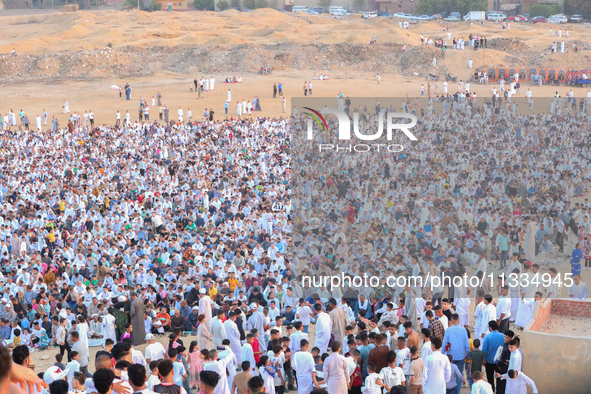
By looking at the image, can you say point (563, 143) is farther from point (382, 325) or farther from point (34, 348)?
point (34, 348)

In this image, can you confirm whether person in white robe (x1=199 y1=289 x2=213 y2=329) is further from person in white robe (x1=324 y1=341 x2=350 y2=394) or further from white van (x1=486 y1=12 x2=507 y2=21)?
white van (x1=486 y1=12 x2=507 y2=21)

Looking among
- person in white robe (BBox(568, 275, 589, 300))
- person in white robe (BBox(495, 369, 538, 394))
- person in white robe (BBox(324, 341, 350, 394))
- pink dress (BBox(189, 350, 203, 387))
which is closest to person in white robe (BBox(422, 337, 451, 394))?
person in white robe (BBox(495, 369, 538, 394))

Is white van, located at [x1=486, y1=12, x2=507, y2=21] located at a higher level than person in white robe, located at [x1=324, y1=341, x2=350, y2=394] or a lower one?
higher

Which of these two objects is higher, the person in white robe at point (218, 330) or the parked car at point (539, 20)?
the parked car at point (539, 20)

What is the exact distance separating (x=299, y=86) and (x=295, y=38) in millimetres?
15247

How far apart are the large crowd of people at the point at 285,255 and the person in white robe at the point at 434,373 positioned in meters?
0.02

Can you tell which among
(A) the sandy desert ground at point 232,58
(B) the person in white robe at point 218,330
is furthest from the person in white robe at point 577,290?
(A) the sandy desert ground at point 232,58

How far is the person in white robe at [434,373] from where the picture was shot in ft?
22.5

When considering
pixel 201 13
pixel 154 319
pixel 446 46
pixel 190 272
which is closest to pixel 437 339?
pixel 154 319

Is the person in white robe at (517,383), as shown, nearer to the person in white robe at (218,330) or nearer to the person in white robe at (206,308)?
the person in white robe at (218,330)

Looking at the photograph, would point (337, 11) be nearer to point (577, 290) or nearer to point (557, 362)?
point (577, 290)

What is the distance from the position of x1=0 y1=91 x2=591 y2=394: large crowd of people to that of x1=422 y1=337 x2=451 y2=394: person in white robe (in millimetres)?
24

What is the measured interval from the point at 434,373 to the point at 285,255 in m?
7.28

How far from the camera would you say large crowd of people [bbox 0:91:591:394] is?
292 inches
